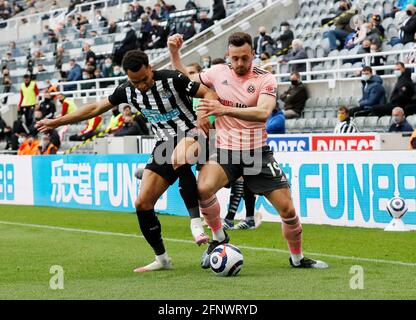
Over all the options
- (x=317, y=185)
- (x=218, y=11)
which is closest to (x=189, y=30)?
(x=218, y=11)

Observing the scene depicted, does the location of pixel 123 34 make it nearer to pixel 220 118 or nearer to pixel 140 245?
pixel 140 245

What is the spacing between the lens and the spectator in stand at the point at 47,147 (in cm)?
2402

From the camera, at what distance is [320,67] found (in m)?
22.5

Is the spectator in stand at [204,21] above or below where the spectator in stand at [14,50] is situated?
above

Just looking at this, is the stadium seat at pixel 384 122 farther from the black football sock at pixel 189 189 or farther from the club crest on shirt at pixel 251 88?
the club crest on shirt at pixel 251 88

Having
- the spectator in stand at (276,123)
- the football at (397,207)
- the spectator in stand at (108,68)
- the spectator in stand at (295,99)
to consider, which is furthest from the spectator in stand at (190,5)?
the football at (397,207)

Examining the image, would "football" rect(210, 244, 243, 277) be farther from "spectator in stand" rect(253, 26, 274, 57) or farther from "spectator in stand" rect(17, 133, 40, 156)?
"spectator in stand" rect(17, 133, 40, 156)

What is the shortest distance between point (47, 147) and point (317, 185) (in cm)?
1029

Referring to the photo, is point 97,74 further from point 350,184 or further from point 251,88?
point 251,88

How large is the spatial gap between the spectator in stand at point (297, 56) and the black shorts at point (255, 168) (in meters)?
12.9

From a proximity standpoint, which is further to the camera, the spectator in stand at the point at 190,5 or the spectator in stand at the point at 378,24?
the spectator in stand at the point at 190,5

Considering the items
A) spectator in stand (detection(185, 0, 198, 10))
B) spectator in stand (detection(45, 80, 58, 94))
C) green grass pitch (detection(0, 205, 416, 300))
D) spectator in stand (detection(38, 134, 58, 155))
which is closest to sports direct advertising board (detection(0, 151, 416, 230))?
green grass pitch (detection(0, 205, 416, 300))
